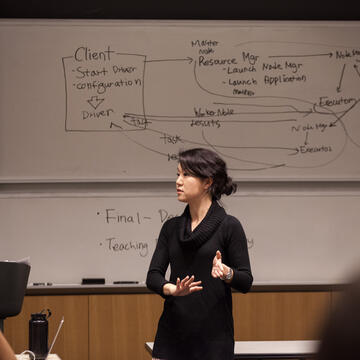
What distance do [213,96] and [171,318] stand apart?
2183mm

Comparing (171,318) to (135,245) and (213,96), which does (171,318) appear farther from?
(213,96)

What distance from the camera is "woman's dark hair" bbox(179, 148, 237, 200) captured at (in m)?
2.57

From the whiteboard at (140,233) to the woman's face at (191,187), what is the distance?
5.48ft

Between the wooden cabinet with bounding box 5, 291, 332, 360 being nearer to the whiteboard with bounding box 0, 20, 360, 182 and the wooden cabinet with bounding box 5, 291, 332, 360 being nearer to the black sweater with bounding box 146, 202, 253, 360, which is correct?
the whiteboard with bounding box 0, 20, 360, 182

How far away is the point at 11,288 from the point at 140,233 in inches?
70.8

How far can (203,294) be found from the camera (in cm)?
242

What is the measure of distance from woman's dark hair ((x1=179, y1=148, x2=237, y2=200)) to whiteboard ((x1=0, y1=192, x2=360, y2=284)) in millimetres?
1659

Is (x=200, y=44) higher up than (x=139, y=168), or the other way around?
(x=200, y=44)

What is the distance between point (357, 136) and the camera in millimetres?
4398

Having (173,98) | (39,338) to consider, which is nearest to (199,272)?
(39,338)

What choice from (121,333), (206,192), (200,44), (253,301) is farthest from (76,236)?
(206,192)
